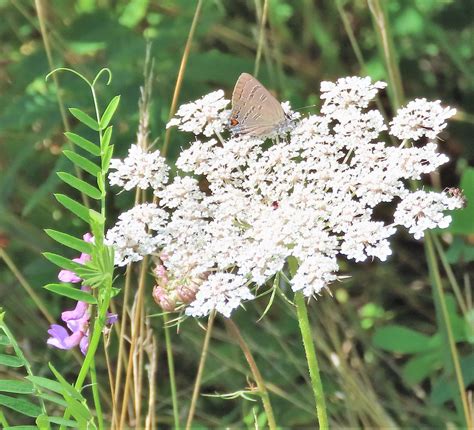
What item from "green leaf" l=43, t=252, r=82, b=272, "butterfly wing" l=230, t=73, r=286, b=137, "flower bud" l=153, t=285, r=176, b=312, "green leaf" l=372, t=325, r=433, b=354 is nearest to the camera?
"green leaf" l=43, t=252, r=82, b=272

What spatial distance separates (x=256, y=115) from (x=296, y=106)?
2.86ft

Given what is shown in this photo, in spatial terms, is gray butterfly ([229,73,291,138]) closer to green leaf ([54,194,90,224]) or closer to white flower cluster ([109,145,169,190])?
white flower cluster ([109,145,169,190])

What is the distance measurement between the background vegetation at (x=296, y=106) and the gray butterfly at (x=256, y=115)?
21.0 inches

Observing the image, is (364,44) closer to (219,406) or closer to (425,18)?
(425,18)

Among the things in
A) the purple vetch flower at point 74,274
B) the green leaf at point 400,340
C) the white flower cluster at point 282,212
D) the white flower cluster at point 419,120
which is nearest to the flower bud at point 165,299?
the white flower cluster at point 282,212

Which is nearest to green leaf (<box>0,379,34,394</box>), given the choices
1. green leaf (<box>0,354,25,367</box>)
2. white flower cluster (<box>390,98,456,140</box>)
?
green leaf (<box>0,354,25,367</box>)

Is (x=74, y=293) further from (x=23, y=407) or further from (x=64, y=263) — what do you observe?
(x=23, y=407)

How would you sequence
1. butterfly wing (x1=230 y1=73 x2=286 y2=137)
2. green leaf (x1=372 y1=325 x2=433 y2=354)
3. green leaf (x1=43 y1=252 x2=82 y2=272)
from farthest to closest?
1. green leaf (x1=372 y1=325 x2=433 y2=354)
2. butterfly wing (x1=230 y1=73 x2=286 y2=137)
3. green leaf (x1=43 y1=252 x2=82 y2=272)

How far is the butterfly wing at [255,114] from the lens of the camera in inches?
51.3

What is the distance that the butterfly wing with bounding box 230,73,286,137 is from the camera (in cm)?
130

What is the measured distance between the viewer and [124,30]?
7.13ft

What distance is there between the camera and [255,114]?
4.29ft

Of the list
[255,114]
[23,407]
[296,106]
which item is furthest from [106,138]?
[296,106]

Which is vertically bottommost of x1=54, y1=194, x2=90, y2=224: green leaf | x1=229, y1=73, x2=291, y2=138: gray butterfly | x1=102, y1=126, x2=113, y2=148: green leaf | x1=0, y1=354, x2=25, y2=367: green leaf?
x1=0, y1=354, x2=25, y2=367: green leaf
